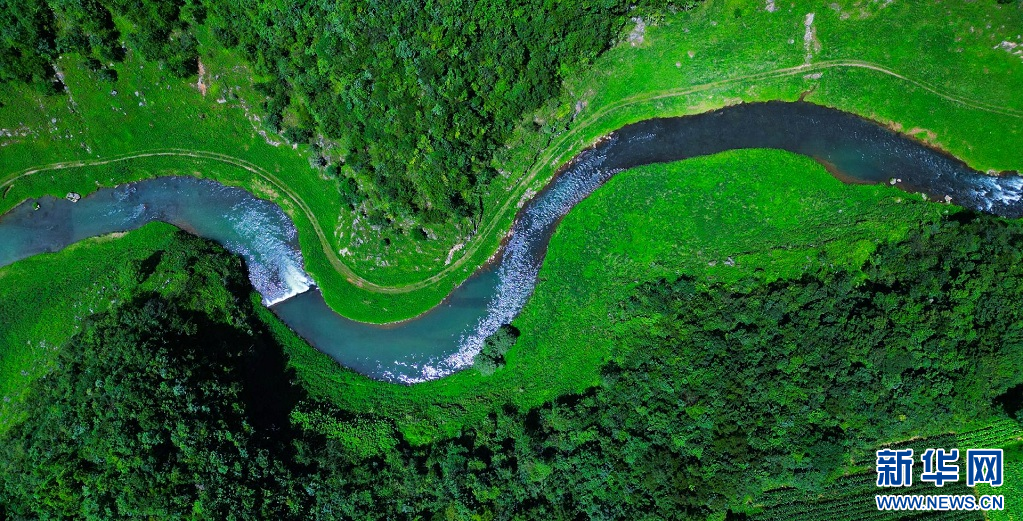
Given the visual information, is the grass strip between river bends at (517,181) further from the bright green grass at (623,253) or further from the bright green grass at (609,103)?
the bright green grass at (623,253)

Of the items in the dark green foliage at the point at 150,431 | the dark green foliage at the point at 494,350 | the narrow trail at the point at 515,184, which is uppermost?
the narrow trail at the point at 515,184

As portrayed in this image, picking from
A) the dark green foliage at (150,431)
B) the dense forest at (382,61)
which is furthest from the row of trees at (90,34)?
the dark green foliage at (150,431)

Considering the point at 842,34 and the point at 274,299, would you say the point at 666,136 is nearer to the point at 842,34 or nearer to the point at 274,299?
the point at 842,34

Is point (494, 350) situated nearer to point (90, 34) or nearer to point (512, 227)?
point (512, 227)

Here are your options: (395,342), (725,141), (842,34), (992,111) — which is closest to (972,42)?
(992,111)

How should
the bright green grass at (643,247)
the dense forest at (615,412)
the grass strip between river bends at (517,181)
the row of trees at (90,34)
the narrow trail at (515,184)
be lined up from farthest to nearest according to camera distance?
the grass strip between river bends at (517,181) → the narrow trail at (515,184) → the bright green grass at (643,247) → the row of trees at (90,34) → the dense forest at (615,412)

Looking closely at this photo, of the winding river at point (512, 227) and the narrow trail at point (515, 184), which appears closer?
the narrow trail at point (515, 184)
